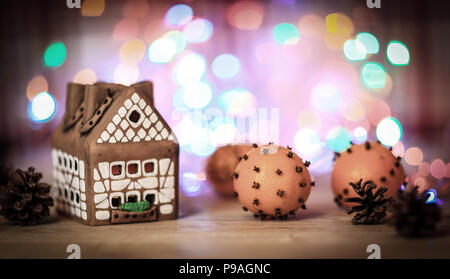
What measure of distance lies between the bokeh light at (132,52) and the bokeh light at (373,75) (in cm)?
128

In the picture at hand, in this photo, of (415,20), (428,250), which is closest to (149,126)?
(428,250)

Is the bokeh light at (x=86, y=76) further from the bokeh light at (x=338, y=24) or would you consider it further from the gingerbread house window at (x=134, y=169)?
the gingerbread house window at (x=134, y=169)

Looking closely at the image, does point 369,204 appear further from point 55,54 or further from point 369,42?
point 55,54

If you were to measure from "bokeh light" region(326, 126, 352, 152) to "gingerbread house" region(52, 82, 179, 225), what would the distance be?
5.92 feet

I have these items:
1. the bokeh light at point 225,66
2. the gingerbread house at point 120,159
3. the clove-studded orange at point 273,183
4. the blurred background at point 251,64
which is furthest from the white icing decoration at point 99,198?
the bokeh light at point 225,66

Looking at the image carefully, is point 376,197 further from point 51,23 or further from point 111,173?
point 51,23

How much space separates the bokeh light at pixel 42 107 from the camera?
310 cm

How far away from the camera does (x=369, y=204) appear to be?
58.2 inches

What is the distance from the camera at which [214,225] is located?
4.90 feet

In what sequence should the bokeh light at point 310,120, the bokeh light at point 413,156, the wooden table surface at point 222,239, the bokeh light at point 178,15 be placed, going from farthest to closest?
the bokeh light at point 310,120 < the bokeh light at point 178,15 < the bokeh light at point 413,156 < the wooden table surface at point 222,239

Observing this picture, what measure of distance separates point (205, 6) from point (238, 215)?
1747 millimetres

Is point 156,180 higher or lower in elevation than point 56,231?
higher

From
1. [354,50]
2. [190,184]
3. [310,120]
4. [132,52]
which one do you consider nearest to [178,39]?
[132,52]

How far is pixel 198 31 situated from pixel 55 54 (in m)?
0.80
